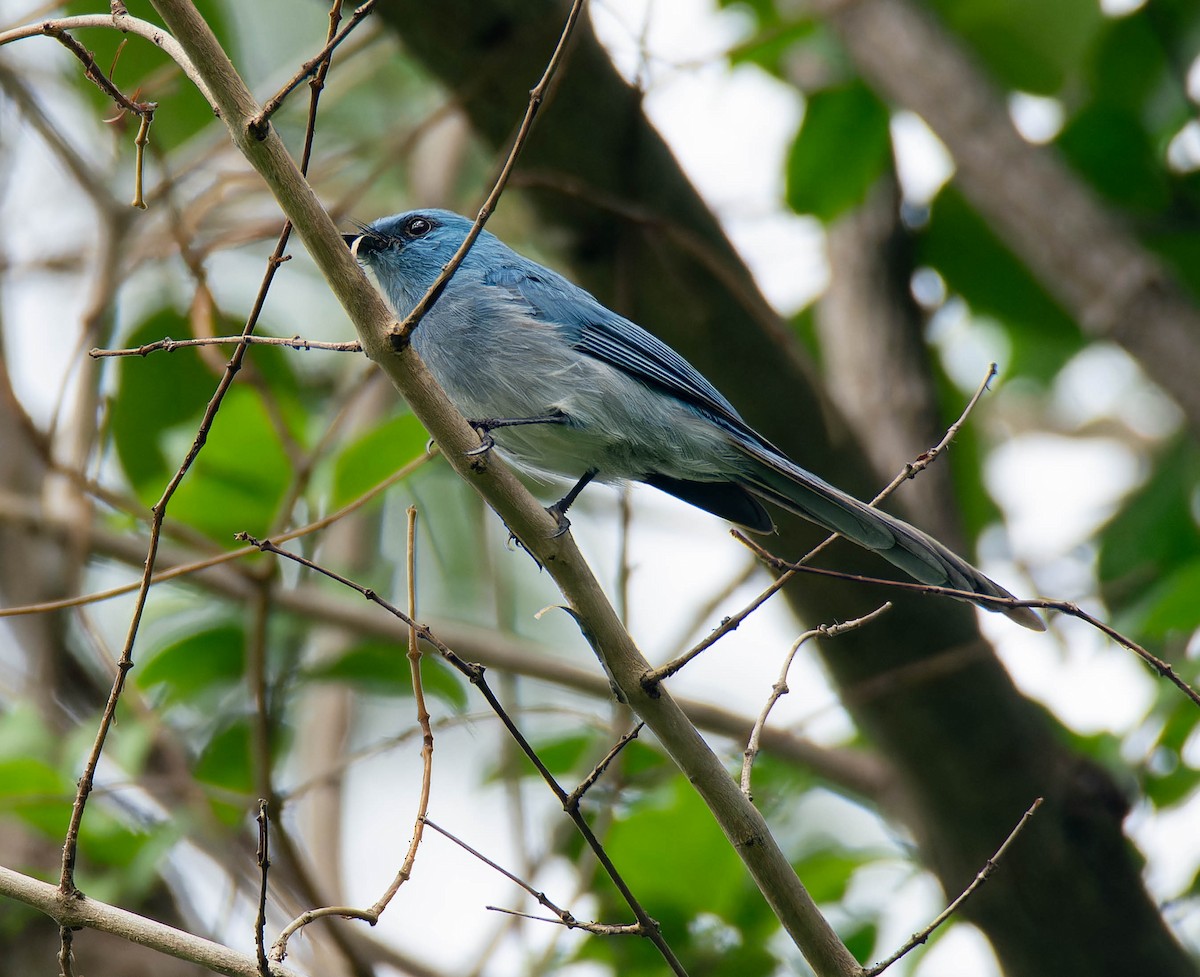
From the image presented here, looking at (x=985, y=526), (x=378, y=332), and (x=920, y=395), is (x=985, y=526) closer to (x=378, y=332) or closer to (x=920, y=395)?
(x=920, y=395)

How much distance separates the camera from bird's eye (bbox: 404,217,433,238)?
4.06 meters

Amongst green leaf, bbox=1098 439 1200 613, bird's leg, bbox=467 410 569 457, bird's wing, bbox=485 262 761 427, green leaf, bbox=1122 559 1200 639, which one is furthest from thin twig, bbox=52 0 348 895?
green leaf, bbox=1098 439 1200 613

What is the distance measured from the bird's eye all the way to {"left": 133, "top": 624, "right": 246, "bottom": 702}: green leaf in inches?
57.1

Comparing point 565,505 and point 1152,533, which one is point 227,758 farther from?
point 1152,533

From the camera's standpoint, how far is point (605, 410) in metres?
3.47

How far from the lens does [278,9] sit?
6.97 metres

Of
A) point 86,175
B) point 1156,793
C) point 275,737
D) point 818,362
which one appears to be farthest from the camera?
point 818,362

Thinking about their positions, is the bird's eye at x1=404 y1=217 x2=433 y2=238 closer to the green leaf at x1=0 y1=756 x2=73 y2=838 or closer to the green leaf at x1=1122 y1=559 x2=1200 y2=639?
the green leaf at x1=0 y1=756 x2=73 y2=838

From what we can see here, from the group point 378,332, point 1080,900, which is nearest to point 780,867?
point 378,332

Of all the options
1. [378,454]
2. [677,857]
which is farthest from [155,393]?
[677,857]

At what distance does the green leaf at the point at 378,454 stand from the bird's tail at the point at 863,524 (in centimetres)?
104

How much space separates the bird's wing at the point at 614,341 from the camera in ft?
11.8

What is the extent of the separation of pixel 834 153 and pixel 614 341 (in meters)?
1.67

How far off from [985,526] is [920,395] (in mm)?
689
